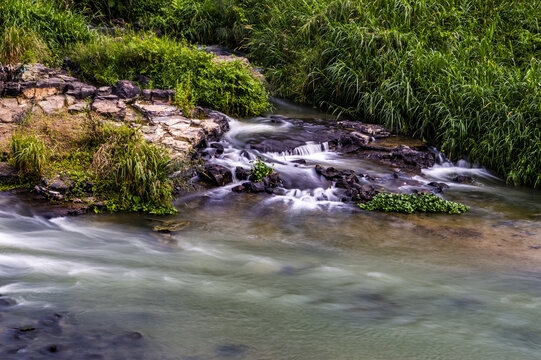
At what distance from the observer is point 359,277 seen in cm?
500

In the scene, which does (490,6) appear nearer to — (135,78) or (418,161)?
(418,161)

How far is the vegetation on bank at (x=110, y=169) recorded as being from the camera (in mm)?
6727

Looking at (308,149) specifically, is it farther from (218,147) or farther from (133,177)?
(133,177)

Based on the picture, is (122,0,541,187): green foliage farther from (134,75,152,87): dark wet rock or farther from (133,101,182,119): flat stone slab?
(133,101,182,119): flat stone slab

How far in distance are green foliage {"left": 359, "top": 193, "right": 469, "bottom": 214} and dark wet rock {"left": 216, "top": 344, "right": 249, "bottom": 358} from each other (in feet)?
14.2

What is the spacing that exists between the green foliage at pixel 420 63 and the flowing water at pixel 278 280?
167 cm

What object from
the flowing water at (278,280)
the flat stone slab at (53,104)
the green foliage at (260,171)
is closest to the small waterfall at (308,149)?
the flowing water at (278,280)

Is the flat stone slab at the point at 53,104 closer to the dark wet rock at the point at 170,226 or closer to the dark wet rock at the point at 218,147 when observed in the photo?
the dark wet rock at the point at 218,147

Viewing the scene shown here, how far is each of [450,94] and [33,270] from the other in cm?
812

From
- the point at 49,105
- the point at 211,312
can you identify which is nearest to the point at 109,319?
the point at 211,312

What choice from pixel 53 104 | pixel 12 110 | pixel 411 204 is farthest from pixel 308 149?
pixel 12 110

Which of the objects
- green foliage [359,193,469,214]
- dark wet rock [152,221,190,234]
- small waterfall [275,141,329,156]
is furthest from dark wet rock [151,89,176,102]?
green foliage [359,193,469,214]

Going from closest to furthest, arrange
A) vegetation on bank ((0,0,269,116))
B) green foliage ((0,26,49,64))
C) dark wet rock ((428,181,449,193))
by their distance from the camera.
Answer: dark wet rock ((428,181,449,193))
green foliage ((0,26,49,64))
vegetation on bank ((0,0,269,116))

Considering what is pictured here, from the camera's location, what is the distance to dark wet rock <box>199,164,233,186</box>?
7758mm
